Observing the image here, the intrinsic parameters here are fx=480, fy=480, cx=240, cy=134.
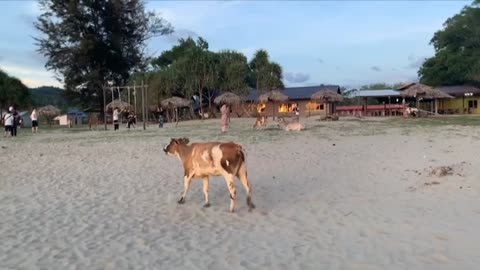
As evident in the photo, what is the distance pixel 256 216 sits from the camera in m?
7.60

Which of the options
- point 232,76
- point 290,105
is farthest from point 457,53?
point 232,76

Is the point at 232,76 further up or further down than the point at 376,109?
further up

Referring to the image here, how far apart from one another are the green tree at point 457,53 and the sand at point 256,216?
179 feet

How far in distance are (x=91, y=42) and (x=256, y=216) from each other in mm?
50246

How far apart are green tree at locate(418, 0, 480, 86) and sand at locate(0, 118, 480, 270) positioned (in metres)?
54.5

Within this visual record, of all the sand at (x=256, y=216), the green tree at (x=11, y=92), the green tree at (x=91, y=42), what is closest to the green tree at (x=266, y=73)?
the green tree at (x=91, y=42)

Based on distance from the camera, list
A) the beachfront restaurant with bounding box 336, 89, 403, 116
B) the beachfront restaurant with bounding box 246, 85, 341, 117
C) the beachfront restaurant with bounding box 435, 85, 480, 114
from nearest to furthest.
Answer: the beachfront restaurant with bounding box 336, 89, 403, 116 → the beachfront restaurant with bounding box 435, 85, 480, 114 → the beachfront restaurant with bounding box 246, 85, 341, 117

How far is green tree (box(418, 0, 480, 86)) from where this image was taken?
6259 cm

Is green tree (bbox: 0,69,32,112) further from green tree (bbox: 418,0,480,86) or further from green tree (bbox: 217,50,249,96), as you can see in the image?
green tree (bbox: 418,0,480,86)

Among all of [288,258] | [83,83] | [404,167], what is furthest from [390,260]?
[83,83]

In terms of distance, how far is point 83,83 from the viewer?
185 ft

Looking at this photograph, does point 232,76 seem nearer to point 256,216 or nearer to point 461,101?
point 461,101

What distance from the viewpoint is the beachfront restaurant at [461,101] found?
57938 millimetres

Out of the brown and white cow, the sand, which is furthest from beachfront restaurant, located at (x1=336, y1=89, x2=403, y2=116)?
the brown and white cow
